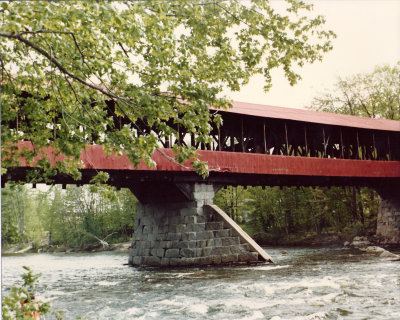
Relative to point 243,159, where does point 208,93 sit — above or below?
below

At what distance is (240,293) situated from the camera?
812 cm

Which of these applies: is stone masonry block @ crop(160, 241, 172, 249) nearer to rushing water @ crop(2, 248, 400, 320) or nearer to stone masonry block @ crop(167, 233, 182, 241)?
stone masonry block @ crop(167, 233, 182, 241)

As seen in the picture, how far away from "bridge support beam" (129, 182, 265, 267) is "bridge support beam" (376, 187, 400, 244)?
37.6 feet

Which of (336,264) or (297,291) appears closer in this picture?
(297,291)

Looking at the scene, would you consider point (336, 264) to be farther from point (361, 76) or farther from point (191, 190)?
point (361, 76)

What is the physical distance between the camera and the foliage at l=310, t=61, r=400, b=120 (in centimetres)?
2947

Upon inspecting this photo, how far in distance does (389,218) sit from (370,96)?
1059 cm

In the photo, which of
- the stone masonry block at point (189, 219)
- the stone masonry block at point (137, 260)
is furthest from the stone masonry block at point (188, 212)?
the stone masonry block at point (137, 260)

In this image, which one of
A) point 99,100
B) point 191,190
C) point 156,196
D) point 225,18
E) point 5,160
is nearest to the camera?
point 5,160

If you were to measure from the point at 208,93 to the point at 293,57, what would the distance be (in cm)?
170

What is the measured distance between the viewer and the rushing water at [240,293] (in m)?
6.44

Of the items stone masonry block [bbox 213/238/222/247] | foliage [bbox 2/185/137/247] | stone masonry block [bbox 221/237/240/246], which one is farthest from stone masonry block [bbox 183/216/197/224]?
foliage [bbox 2/185/137/247]

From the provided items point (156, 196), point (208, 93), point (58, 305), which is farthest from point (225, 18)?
point (156, 196)

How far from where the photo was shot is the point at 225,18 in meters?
5.05
